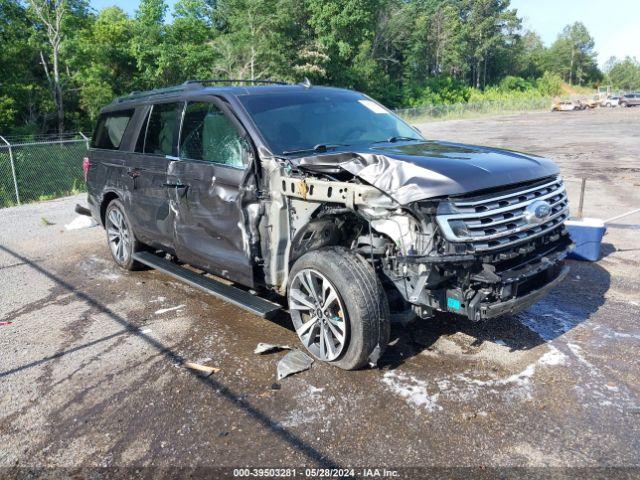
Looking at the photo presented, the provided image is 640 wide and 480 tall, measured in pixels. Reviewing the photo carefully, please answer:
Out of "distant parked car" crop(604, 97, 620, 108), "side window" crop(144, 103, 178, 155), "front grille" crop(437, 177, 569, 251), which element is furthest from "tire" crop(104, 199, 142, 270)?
"distant parked car" crop(604, 97, 620, 108)

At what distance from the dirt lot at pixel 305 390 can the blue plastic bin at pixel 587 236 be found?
0.44 meters

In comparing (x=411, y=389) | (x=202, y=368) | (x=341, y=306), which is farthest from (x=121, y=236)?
(x=411, y=389)

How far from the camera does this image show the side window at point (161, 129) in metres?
5.23

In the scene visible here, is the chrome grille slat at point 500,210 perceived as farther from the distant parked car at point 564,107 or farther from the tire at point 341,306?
the distant parked car at point 564,107

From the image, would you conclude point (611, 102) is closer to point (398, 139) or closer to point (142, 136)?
point (398, 139)

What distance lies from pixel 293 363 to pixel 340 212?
1169mm

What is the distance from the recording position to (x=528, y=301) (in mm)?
3582

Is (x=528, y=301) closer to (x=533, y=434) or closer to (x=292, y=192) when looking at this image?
(x=533, y=434)

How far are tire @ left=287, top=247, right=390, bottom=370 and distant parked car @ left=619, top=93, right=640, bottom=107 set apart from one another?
250 ft

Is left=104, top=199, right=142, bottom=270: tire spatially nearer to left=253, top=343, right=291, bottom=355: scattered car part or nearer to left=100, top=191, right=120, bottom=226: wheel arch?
left=100, top=191, right=120, bottom=226: wheel arch

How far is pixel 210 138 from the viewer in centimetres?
473

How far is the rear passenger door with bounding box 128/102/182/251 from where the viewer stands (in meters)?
5.21

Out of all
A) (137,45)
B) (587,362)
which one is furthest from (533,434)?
(137,45)

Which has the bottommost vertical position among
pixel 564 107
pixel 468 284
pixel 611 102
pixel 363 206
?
pixel 468 284
